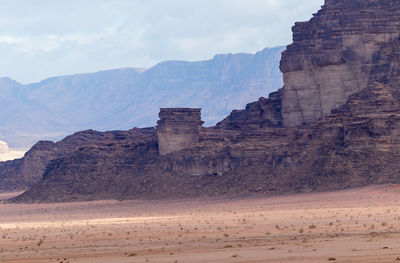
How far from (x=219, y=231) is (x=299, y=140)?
34519mm

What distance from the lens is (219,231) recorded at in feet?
168

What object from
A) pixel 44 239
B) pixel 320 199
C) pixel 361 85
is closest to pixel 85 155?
pixel 361 85

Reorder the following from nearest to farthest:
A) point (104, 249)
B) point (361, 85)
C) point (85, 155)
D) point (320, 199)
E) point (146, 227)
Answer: point (104, 249)
point (146, 227)
point (320, 199)
point (361, 85)
point (85, 155)

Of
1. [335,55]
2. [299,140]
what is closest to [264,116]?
[335,55]

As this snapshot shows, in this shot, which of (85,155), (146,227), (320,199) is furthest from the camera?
(85,155)

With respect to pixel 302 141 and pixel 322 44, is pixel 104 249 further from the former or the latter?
pixel 322 44

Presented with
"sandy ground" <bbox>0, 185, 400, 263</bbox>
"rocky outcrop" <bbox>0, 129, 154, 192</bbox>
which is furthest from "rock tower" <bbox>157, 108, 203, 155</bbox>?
"rocky outcrop" <bbox>0, 129, 154, 192</bbox>

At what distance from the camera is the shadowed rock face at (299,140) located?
78.2 meters

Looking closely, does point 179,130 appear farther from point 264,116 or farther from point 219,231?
point 219,231

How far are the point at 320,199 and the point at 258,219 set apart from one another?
14.1 metres

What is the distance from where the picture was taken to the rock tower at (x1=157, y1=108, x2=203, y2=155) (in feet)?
314

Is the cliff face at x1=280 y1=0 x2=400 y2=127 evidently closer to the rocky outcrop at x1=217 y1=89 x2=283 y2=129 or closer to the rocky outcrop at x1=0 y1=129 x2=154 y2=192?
the rocky outcrop at x1=217 y1=89 x2=283 y2=129

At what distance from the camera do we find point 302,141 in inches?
3322

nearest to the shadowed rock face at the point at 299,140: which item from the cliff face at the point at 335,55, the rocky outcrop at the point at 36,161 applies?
the cliff face at the point at 335,55
